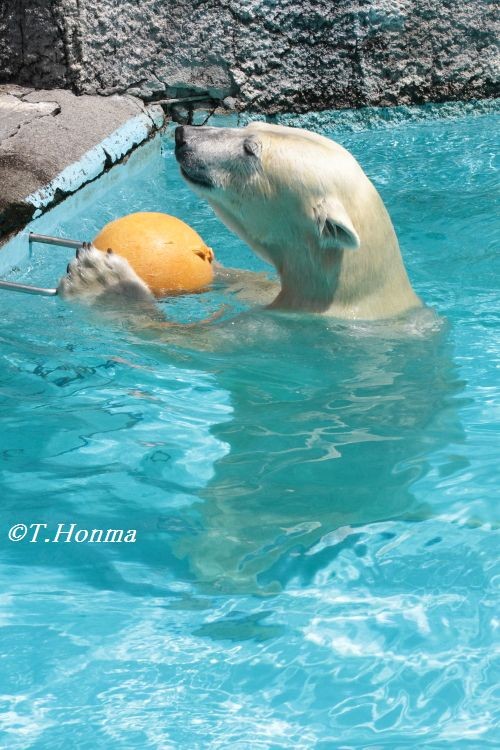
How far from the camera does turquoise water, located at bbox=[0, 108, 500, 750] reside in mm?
2283

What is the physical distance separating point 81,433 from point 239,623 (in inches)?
43.6

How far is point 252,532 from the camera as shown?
9.23ft

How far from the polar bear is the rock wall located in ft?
12.9

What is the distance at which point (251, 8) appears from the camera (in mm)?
7512

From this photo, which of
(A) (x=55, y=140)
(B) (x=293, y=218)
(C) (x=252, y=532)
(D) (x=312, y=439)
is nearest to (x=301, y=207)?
(B) (x=293, y=218)

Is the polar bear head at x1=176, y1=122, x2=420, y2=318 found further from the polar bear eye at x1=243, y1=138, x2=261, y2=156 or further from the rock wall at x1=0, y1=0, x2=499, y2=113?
the rock wall at x1=0, y1=0, x2=499, y2=113

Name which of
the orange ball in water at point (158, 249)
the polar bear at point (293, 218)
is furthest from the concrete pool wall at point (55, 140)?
the polar bear at point (293, 218)

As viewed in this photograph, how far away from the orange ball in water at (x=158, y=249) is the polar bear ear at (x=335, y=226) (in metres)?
0.55

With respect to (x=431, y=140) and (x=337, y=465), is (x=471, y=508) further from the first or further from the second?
(x=431, y=140)

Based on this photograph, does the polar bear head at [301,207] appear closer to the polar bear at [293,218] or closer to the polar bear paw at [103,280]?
the polar bear at [293,218]

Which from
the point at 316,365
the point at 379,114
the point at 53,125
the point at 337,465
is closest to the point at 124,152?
the point at 53,125

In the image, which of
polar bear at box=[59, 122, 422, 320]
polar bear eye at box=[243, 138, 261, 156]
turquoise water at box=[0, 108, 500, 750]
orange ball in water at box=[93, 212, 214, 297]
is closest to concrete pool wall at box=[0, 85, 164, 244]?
turquoise water at box=[0, 108, 500, 750]

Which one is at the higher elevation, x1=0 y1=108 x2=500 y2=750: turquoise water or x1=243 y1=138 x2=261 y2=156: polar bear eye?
x1=243 y1=138 x2=261 y2=156: polar bear eye

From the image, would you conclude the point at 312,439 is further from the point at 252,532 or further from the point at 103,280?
the point at 103,280
